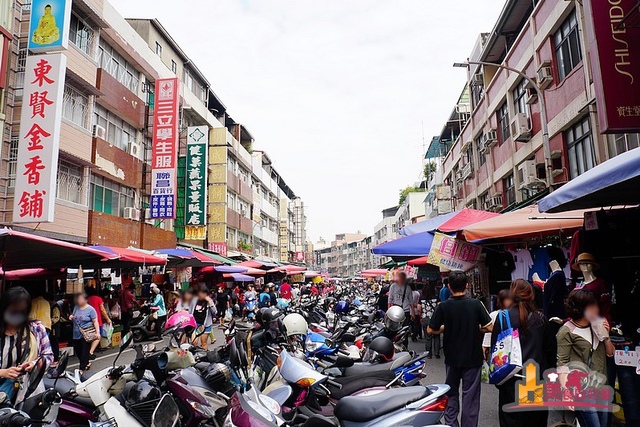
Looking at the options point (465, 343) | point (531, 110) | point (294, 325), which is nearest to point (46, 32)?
point (294, 325)

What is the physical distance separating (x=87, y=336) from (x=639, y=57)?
38.5 feet

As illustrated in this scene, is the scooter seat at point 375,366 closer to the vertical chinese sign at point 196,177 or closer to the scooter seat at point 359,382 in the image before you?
the scooter seat at point 359,382

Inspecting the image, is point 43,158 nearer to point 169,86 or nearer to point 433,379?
point 169,86

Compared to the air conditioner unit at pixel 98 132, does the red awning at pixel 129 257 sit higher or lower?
lower

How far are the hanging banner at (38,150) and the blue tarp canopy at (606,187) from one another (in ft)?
42.6

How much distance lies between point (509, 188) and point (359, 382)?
17.9m

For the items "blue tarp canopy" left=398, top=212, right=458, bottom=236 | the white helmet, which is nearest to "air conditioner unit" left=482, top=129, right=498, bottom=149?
"blue tarp canopy" left=398, top=212, right=458, bottom=236

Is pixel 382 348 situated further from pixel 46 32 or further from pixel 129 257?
pixel 46 32

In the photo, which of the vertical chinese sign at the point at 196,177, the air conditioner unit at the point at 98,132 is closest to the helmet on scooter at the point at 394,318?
the air conditioner unit at the point at 98,132

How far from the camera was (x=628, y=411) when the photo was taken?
14.5ft

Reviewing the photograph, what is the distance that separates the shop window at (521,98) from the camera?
690 inches

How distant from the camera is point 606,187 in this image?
4.11m

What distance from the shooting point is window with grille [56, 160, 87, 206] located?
659 inches

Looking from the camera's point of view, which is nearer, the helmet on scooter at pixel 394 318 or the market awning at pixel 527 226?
the market awning at pixel 527 226
